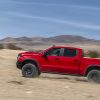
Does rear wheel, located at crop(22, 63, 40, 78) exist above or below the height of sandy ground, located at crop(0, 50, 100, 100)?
above

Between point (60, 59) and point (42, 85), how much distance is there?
342 cm

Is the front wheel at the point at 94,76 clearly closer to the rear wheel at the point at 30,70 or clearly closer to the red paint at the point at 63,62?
the red paint at the point at 63,62

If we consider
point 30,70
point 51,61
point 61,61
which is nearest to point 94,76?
point 61,61

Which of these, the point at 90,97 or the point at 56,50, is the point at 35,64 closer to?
the point at 56,50

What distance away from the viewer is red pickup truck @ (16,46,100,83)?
2120cm

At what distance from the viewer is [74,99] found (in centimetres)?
1513

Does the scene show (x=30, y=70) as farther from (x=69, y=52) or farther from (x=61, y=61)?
(x=69, y=52)

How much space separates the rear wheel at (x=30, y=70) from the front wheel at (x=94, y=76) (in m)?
2.79

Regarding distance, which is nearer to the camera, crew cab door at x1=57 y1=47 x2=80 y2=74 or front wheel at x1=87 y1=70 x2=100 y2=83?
front wheel at x1=87 y1=70 x2=100 y2=83

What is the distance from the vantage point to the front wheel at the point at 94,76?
2106cm

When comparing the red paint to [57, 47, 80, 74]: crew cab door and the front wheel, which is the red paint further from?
the front wheel

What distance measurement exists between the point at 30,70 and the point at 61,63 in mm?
1671

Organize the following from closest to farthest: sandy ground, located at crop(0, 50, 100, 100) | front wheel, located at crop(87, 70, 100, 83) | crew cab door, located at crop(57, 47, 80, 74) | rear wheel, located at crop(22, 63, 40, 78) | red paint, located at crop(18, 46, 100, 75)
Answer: sandy ground, located at crop(0, 50, 100, 100), front wheel, located at crop(87, 70, 100, 83), red paint, located at crop(18, 46, 100, 75), crew cab door, located at crop(57, 47, 80, 74), rear wheel, located at crop(22, 63, 40, 78)

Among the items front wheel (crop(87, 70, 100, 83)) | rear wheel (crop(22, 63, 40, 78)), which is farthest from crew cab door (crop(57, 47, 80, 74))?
rear wheel (crop(22, 63, 40, 78))
